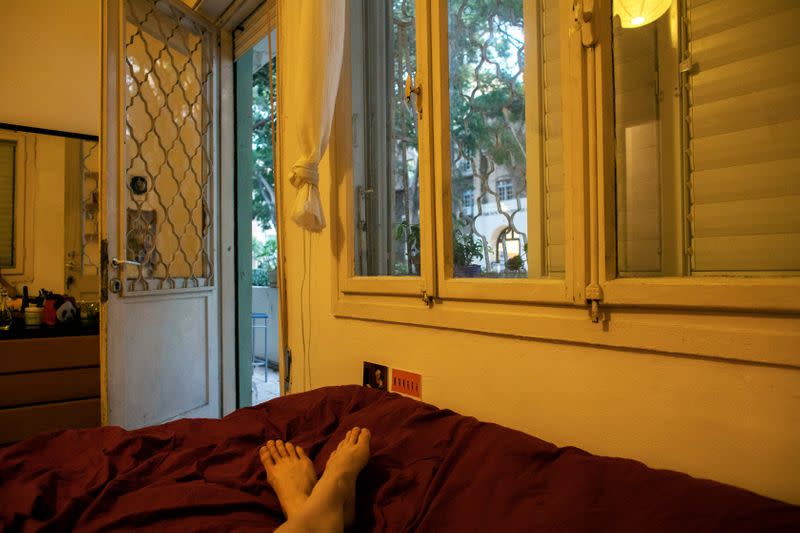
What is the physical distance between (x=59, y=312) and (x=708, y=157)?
9.52 feet

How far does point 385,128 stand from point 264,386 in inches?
112

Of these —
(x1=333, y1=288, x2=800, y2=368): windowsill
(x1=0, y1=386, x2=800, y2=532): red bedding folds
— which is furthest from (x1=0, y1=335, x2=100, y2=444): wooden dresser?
(x1=333, y1=288, x2=800, y2=368): windowsill

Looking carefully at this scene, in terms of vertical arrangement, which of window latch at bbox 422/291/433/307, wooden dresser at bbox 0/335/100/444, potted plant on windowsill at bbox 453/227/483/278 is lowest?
wooden dresser at bbox 0/335/100/444

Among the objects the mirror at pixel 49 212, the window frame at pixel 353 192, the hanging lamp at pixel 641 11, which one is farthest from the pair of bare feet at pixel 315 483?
the mirror at pixel 49 212

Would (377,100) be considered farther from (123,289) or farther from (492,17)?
(123,289)

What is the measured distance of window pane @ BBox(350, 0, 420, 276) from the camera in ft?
6.55

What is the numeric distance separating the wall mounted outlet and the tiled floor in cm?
192

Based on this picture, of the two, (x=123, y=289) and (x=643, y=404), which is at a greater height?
(x=123, y=289)

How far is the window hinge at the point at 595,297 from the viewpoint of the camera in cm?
94

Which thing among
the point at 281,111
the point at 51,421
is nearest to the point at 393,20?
the point at 281,111

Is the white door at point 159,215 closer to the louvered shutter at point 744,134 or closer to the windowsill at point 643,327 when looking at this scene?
the windowsill at point 643,327

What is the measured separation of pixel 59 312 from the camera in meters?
2.30

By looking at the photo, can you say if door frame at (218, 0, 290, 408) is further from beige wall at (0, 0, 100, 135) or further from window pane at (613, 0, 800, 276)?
window pane at (613, 0, 800, 276)

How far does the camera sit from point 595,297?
940 mm
